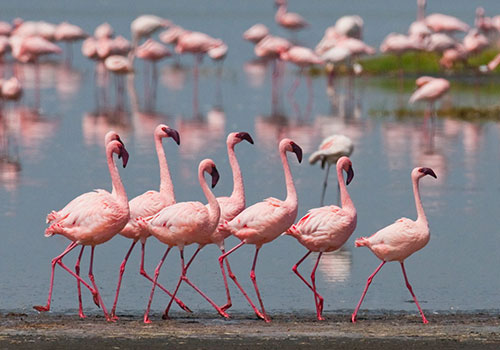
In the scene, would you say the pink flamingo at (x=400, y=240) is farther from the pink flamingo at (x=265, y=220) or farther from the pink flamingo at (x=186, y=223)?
the pink flamingo at (x=186, y=223)

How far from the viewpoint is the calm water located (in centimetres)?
948

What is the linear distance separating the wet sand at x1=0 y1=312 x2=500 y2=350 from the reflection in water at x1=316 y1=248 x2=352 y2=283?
53.3 inches

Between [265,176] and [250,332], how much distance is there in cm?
718

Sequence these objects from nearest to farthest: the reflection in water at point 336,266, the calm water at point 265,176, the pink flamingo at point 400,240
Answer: the pink flamingo at point 400,240 → the calm water at point 265,176 → the reflection in water at point 336,266

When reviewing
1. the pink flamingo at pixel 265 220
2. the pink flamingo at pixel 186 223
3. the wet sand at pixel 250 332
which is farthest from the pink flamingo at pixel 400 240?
the pink flamingo at pixel 186 223

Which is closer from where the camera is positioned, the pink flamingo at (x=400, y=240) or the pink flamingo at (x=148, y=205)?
the pink flamingo at (x=400, y=240)

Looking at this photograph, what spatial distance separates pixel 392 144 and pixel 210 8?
152 feet

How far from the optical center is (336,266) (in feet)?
33.9

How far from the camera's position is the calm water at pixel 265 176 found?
31.1 ft

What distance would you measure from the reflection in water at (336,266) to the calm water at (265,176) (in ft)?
0.06

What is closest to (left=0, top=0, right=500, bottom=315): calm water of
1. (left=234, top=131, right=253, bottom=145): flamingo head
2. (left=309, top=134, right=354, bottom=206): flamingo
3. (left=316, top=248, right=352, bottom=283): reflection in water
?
(left=316, top=248, right=352, bottom=283): reflection in water

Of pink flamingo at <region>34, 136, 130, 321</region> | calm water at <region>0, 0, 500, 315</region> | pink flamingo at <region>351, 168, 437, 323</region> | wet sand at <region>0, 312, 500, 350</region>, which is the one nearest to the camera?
wet sand at <region>0, 312, 500, 350</region>

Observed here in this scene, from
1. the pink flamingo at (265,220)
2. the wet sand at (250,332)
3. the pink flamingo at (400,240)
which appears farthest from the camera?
the pink flamingo at (265,220)

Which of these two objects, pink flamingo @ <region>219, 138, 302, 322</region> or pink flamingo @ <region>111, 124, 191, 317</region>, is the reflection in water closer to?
pink flamingo @ <region>219, 138, 302, 322</region>
